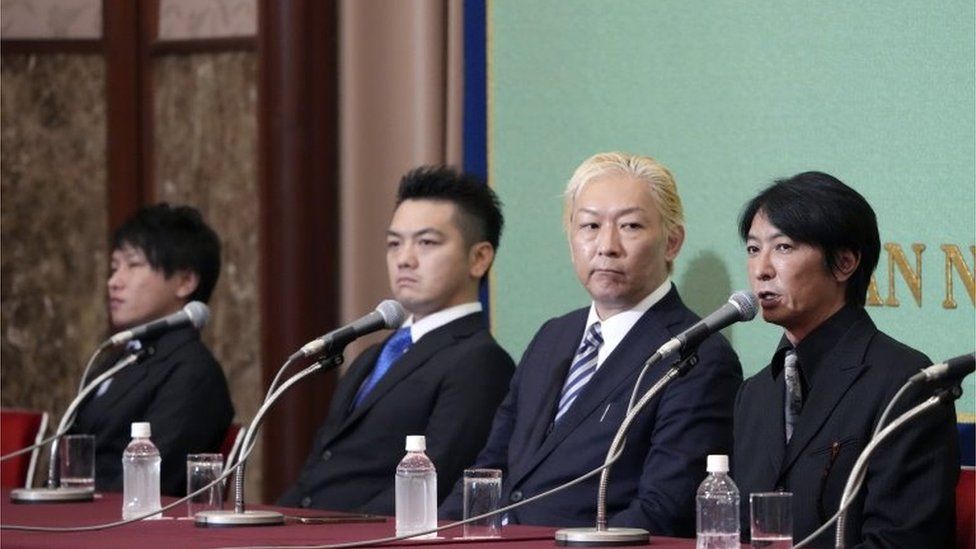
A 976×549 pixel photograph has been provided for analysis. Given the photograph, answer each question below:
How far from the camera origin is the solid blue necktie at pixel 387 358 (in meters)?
4.77

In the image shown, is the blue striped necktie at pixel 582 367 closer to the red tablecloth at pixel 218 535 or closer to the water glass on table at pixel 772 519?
the red tablecloth at pixel 218 535

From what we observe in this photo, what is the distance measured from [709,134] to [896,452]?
62.0 inches

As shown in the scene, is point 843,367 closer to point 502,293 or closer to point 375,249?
point 502,293

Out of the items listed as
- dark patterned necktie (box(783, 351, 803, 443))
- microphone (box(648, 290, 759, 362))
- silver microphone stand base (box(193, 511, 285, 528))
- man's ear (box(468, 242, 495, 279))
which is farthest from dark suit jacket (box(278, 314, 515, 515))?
microphone (box(648, 290, 759, 362))

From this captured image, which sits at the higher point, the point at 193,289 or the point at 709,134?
the point at 709,134

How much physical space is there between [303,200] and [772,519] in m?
3.01

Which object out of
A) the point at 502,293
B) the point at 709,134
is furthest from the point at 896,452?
the point at 502,293

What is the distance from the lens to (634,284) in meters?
4.11

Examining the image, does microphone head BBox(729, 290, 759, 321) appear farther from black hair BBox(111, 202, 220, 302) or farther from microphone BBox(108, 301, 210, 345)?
black hair BBox(111, 202, 220, 302)

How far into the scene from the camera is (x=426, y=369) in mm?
4629

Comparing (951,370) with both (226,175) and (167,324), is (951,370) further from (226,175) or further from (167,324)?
(226,175)

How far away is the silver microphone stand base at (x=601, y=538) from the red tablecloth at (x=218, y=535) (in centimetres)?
2

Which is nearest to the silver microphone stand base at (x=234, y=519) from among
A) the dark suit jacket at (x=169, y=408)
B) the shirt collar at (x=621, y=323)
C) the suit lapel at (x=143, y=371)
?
the shirt collar at (x=621, y=323)

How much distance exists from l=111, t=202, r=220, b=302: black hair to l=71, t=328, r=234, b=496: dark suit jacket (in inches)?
Result: 10.1
